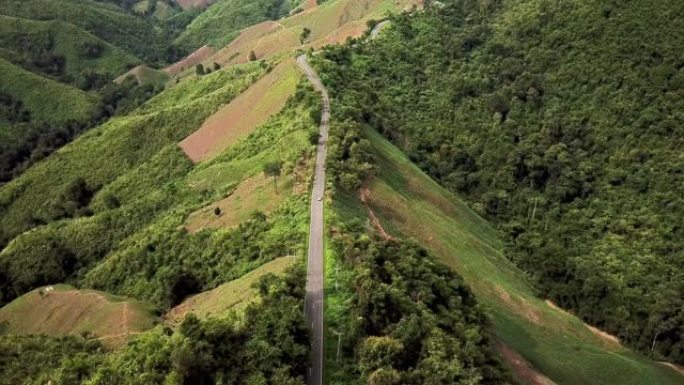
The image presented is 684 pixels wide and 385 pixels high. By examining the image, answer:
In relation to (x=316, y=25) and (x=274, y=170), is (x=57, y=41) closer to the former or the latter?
(x=316, y=25)

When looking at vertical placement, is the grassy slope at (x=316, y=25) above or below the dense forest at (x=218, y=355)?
above

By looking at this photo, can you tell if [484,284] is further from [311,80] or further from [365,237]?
[311,80]

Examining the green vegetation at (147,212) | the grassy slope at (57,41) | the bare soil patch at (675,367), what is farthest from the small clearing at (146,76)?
the bare soil patch at (675,367)

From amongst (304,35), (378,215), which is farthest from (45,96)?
(378,215)

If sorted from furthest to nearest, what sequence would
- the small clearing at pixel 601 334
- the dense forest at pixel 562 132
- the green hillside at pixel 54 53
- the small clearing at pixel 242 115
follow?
the green hillside at pixel 54 53, the small clearing at pixel 242 115, the dense forest at pixel 562 132, the small clearing at pixel 601 334

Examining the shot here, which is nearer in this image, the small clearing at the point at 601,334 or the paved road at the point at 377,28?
the small clearing at the point at 601,334

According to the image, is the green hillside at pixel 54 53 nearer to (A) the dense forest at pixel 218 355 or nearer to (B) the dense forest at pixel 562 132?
(B) the dense forest at pixel 562 132

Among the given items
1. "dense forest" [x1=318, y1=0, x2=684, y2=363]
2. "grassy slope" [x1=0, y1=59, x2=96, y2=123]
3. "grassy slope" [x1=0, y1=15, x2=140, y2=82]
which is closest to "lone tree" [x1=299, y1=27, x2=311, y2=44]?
"dense forest" [x1=318, y1=0, x2=684, y2=363]
